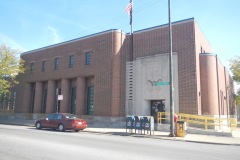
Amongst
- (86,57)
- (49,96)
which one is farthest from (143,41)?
(49,96)

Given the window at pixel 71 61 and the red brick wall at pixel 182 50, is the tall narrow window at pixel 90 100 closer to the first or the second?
the window at pixel 71 61

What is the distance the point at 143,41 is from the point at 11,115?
25.0 metres

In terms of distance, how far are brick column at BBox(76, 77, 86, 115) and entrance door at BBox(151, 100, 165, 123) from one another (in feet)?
28.6

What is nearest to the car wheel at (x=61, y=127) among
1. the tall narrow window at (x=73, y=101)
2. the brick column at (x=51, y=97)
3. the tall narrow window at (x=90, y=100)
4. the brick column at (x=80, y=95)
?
the brick column at (x=80, y=95)

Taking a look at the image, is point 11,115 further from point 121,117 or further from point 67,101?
point 121,117

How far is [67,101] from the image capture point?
3027 centimetres

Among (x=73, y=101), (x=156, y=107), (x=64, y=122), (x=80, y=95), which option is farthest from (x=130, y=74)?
(x=64, y=122)

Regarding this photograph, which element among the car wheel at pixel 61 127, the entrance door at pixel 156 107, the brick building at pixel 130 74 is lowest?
the car wheel at pixel 61 127

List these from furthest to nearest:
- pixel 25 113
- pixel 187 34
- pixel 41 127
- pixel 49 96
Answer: pixel 25 113 < pixel 49 96 < pixel 187 34 < pixel 41 127

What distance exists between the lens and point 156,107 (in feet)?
81.9

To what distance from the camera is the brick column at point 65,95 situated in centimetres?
3014

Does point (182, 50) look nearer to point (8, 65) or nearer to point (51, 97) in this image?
point (51, 97)

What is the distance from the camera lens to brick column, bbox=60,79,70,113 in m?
30.1

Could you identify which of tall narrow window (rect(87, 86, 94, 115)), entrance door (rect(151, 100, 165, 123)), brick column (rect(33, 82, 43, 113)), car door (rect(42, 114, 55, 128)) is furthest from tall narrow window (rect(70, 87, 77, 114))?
entrance door (rect(151, 100, 165, 123))
